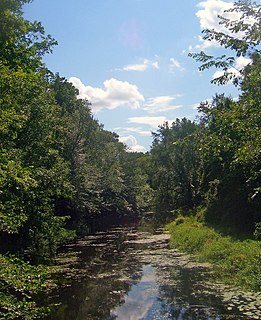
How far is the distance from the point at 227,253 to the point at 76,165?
2344cm

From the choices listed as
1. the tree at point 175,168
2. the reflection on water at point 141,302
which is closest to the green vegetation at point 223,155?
the tree at point 175,168

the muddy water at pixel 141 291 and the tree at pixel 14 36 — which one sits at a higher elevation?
the tree at pixel 14 36

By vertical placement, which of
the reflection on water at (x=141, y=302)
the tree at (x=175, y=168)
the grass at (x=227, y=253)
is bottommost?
the reflection on water at (x=141, y=302)

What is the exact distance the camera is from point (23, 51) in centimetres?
→ 1145

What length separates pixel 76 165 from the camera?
139ft

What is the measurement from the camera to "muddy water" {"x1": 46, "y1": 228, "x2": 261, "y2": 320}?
14.7 meters

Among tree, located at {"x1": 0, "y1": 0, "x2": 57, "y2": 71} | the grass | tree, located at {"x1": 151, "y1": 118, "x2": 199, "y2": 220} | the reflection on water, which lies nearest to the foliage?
tree, located at {"x1": 0, "y1": 0, "x2": 57, "y2": 71}

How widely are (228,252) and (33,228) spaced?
1191 centimetres

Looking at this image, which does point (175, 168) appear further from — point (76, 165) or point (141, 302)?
point (141, 302)

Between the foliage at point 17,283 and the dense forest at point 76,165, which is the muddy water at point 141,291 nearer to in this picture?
the dense forest at point 76,165

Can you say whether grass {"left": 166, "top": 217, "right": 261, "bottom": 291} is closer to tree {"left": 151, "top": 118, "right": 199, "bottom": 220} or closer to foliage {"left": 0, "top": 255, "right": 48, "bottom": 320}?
foliage {"left": 0, "top": 255, "right": 48, "bottom": 320}

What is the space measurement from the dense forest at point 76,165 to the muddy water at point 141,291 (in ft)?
7.94

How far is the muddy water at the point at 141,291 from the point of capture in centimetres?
1467

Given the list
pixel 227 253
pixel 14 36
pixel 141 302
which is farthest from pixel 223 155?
pixel 14 36
